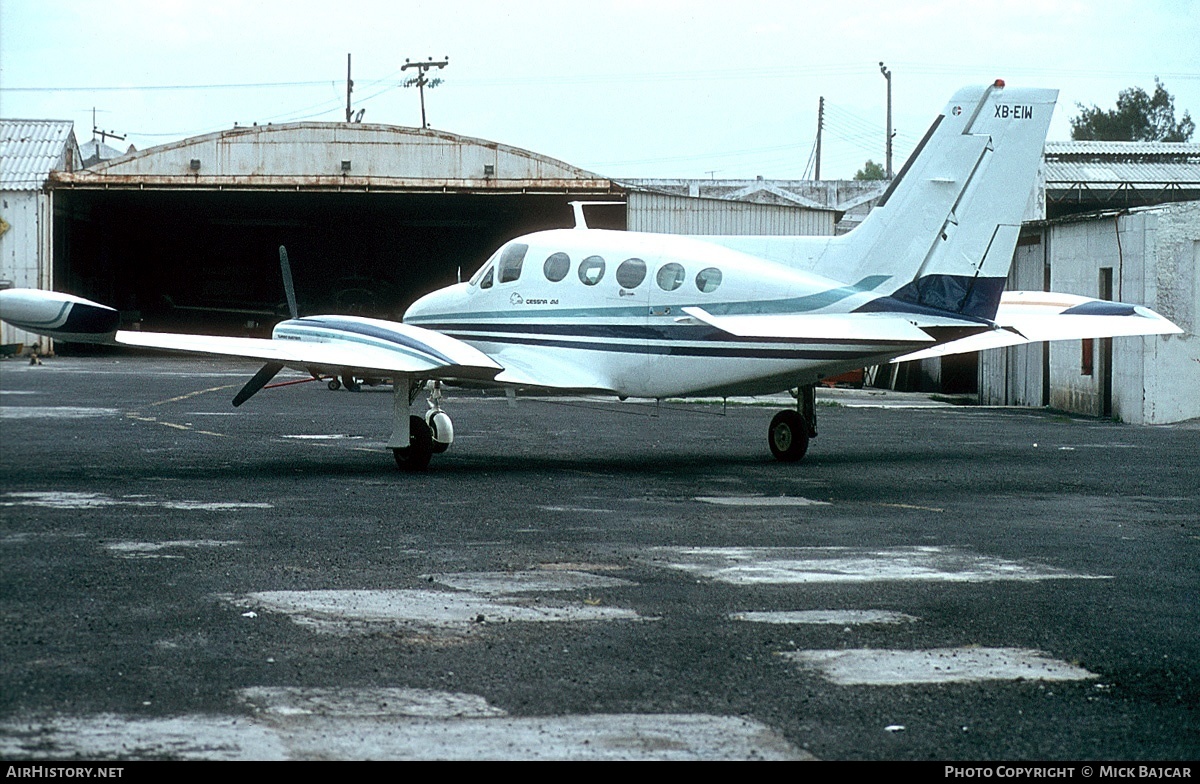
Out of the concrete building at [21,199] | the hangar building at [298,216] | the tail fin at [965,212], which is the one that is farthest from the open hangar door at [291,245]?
the concrete building at [21,199]

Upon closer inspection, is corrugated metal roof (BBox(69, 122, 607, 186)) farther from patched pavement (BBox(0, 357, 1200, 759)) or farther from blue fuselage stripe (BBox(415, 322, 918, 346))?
patched pavement (BBox(0, 357, 1200, 759))

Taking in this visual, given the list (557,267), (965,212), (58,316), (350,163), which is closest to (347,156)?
(350,163)

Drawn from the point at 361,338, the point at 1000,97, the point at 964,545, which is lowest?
the point at 964,545

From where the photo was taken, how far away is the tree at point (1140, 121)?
97.6 meters

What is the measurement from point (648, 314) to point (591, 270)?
1.11 meters

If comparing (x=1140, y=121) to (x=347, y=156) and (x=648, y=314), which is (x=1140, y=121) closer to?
(x=347, y=156)

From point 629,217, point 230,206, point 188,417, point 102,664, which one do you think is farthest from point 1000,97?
point 230,206

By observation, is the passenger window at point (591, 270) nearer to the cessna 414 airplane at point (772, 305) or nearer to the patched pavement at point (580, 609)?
the cessna 414 airplane at point (772, 305)

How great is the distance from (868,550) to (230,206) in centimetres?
4993

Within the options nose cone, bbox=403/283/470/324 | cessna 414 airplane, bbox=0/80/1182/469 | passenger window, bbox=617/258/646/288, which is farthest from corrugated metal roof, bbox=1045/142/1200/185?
passenger window, bbox=617/258/646/288

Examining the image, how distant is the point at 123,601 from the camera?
8.27 meters

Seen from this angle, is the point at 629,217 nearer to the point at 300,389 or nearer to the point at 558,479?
the point at 300,389

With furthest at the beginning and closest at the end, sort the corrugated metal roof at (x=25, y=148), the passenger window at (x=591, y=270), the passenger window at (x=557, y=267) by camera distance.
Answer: the passenger window at (x=557, y=267)
the passenger window at (x=591, y=270)
the corrugated metal roof at (x=25, y=148)

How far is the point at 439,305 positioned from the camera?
1941cm
